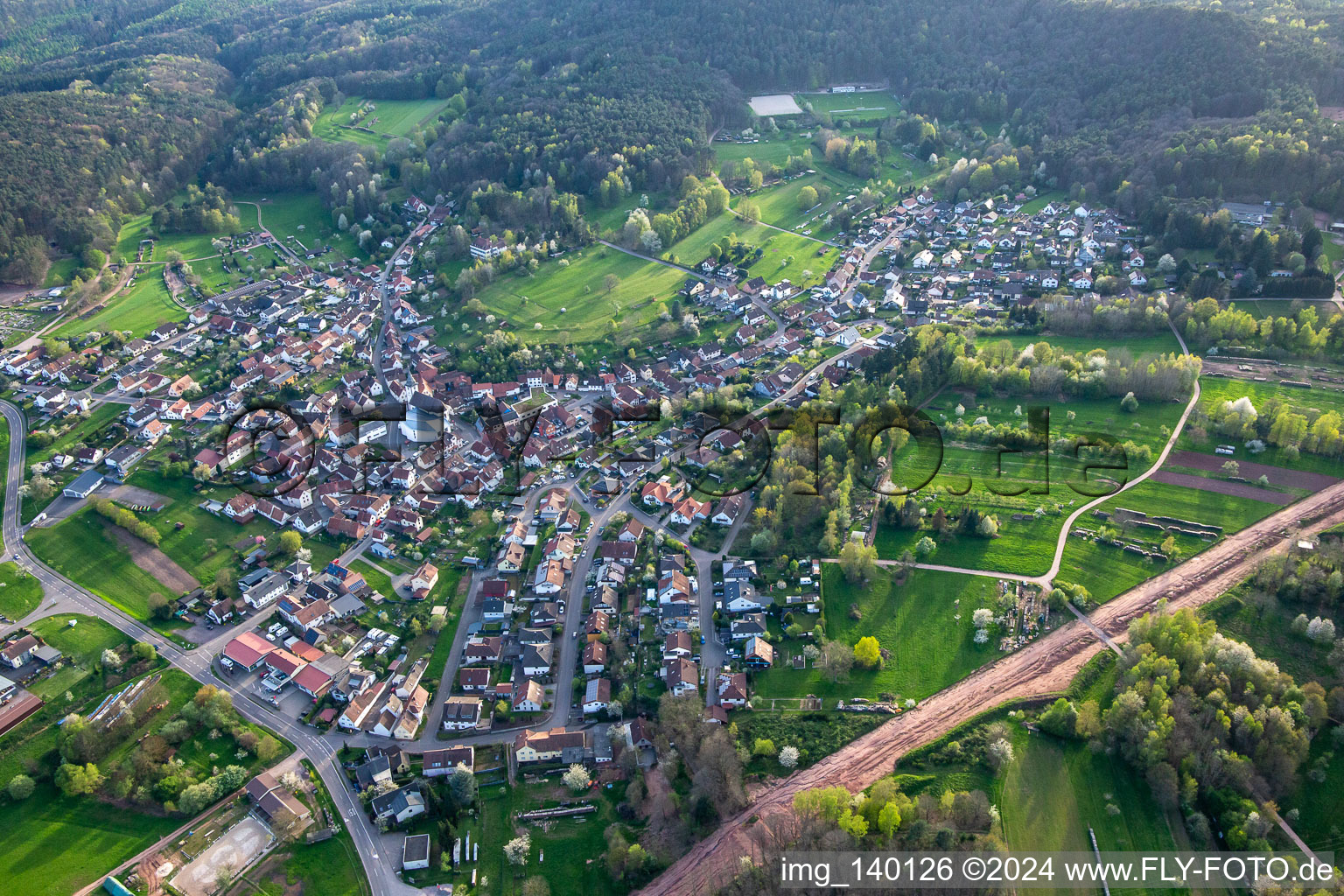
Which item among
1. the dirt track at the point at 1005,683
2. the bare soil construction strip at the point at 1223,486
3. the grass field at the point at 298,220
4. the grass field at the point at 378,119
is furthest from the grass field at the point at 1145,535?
the grass field at the point at 378,119

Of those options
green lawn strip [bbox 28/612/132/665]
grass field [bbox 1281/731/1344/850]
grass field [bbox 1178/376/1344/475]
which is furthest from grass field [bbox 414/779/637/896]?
grass field [bbox 1178/376/1344/475]

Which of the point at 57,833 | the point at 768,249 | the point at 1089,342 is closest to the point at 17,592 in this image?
the point at 57,833

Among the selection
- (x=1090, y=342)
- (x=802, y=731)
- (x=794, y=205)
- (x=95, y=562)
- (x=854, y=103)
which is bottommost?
(x=802, y=731)

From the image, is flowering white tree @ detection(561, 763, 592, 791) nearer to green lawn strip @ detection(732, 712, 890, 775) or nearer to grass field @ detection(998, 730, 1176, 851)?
green lawn strip @ detection(732, 712, 890, 775)

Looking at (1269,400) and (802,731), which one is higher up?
(1269,400)

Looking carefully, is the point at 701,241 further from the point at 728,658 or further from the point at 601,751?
the point at 601,751

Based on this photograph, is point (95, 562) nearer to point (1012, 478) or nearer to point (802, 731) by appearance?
point (802, 731)
